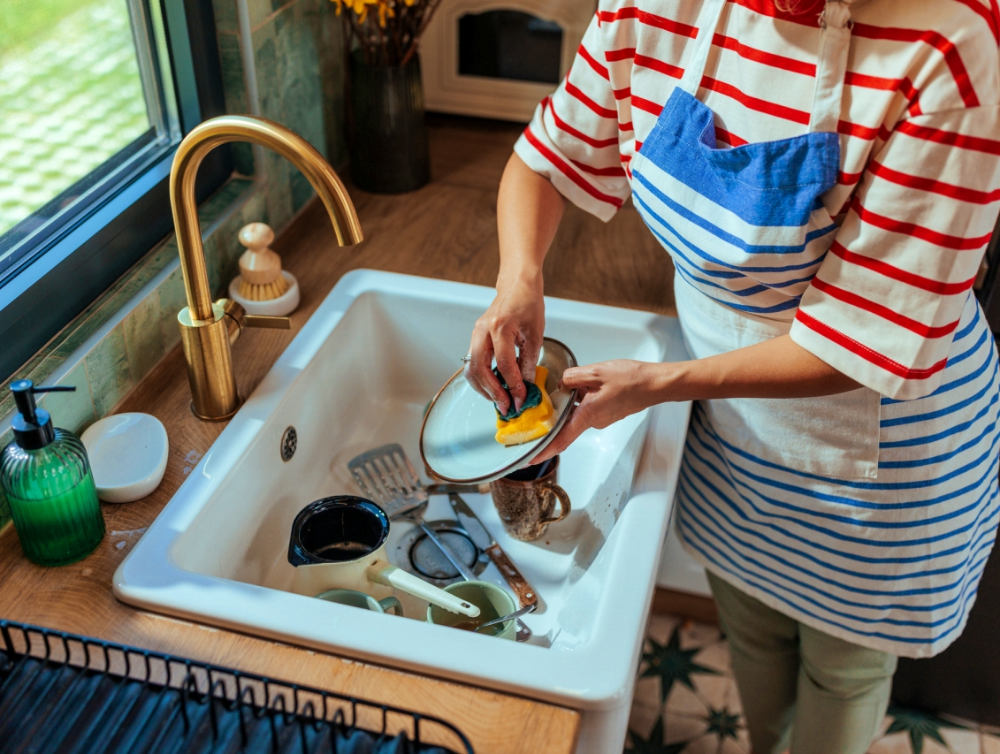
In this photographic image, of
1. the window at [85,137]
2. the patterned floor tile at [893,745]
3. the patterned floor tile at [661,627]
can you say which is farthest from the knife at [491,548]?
the patterned floor tile at [893,745]

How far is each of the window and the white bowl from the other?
108mm

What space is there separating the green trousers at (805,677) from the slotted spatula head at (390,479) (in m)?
0.54

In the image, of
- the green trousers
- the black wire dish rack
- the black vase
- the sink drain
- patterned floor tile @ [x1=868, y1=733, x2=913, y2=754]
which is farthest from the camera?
patterned floor tile @ [x1=868, y1=733, x2=913, y2=754]

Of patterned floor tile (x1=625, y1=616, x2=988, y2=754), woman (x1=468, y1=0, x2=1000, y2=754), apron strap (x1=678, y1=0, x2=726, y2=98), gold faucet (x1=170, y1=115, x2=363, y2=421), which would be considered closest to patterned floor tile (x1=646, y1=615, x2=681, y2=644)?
patterned floor tile (x1=625, y1=616, x2=988, y2=754)

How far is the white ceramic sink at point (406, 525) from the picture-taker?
0.73 metres

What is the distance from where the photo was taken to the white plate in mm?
884

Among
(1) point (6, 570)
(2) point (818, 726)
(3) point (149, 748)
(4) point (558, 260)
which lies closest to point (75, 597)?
(1) point (6, 570)

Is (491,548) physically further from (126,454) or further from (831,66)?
(831,66)

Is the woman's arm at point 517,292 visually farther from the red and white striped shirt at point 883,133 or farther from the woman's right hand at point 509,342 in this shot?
the red and white striped shirt at point 883,133

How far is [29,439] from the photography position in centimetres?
73

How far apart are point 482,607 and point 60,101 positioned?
0.71 meters

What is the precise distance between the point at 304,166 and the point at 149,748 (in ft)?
1.56

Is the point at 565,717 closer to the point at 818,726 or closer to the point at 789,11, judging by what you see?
the point at 789,11

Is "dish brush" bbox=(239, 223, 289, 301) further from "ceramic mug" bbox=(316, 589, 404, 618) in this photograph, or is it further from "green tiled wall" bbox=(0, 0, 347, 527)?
"ceramic mug" bbox=(316, 589, 404, 618)
